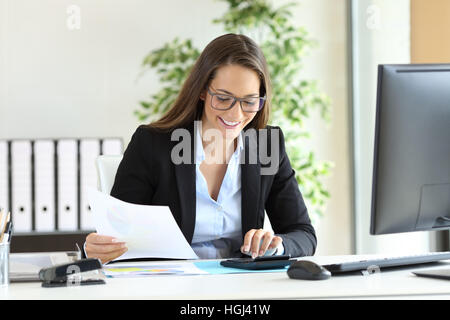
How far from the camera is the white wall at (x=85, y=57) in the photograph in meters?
3.28

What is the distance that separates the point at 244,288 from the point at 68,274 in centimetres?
31

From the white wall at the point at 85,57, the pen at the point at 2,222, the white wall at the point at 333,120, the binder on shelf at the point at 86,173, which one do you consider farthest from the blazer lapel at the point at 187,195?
the white wall at the point at 333,120

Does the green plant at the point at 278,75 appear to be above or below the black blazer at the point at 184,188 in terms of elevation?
above

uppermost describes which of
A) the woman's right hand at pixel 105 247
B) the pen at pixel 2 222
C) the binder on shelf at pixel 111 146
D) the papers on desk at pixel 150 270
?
the binder on shelf at pixel 111 146

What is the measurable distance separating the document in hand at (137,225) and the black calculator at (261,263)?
0.13 m

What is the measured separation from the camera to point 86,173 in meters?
Answer: 2.89

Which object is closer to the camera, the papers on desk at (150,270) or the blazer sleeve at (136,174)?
the papers on desk at (150,270)

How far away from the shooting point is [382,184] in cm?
125

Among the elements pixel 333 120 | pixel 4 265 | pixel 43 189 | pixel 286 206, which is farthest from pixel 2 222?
pixel 333 120

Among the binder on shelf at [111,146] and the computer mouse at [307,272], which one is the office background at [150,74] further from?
the computer mouse at [307,272]

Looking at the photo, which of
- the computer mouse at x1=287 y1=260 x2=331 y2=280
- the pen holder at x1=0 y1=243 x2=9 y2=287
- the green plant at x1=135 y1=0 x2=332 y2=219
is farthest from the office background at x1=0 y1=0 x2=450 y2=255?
the pen holder at x1=0 y1=243 x2=9 y2=287

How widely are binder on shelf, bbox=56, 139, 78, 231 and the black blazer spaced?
3.85 feet

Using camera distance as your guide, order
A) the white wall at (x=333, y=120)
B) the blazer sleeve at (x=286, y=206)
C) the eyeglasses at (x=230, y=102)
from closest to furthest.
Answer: the eyeglasses at (x=230, y=102) < the blazer sleeve at (x=286, y=206) < the white wall at (x=333, y=120)
